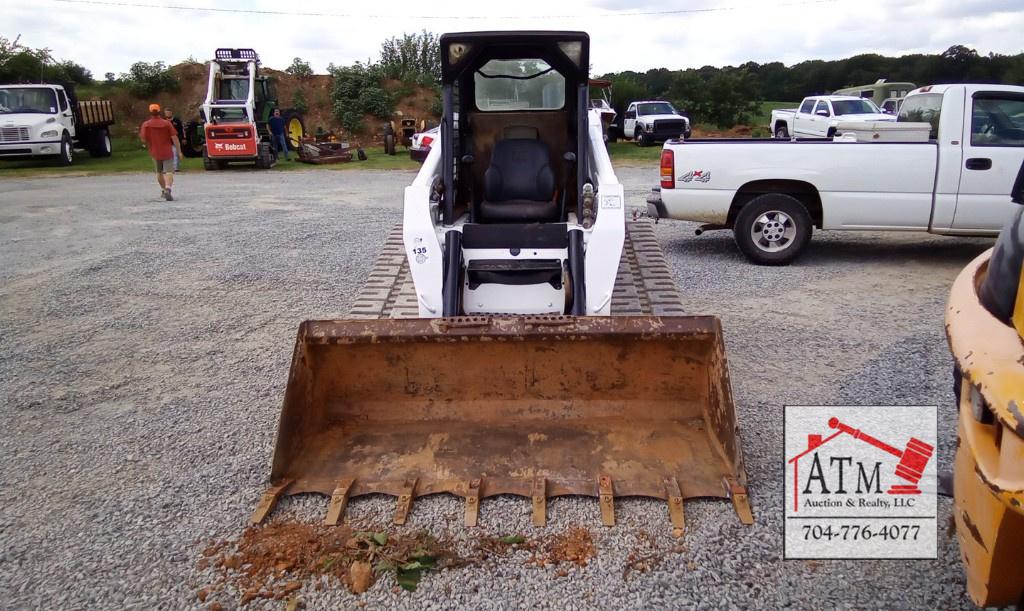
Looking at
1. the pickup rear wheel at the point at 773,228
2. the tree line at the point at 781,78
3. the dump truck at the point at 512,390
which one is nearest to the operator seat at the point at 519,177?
the dump truck at the point at 512,390

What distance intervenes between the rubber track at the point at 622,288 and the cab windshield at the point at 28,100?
20.1 metres

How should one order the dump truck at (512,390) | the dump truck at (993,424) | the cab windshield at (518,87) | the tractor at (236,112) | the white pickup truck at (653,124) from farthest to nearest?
the white pickup truck at (653,124)
the tractor at (236,112)
the cab windshield at (518,87)
the dump truck at (512,390)
the dump truck at (993,424)

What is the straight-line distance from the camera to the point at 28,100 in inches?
873

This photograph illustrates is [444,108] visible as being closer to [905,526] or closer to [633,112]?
[905,526]

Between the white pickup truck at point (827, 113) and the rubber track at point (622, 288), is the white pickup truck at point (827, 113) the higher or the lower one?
the higher one

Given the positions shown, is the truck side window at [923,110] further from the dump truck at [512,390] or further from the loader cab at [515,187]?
the dump truck at [512,390]

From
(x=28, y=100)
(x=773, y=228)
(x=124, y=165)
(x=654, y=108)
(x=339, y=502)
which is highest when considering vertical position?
(x=28, y=100)

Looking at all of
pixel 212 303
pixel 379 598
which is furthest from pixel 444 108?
pixel 379 598

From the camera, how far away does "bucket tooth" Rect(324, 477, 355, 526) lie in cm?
345

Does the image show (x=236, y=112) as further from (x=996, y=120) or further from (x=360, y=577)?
(x=360, y=577)

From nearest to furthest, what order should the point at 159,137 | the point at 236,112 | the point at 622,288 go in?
the point at 622,288 → the point at 159,137 → the point at 236,112

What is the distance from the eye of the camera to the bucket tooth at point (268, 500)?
347 cm

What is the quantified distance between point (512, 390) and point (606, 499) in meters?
→ 0.88

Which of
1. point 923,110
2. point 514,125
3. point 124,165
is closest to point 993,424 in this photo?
point 514,125
